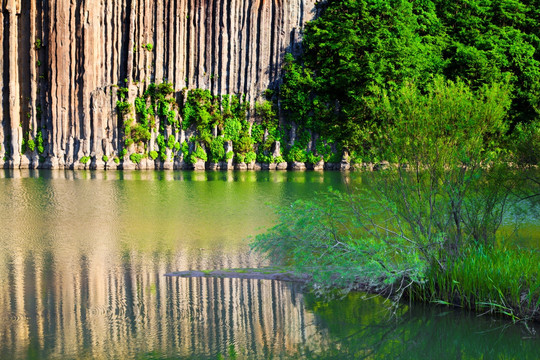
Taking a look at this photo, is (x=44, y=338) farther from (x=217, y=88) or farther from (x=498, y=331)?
(x=217, y=88)

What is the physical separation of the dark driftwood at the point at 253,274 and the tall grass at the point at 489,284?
2.44m

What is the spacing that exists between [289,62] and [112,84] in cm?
1472

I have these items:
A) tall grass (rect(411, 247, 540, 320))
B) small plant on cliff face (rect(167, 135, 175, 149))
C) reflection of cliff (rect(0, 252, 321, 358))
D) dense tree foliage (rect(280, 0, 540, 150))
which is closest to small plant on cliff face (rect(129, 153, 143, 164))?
small plant on cliff face (rect(167, 135, 175, 149))

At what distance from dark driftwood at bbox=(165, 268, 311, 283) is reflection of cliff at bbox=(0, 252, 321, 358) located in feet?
1.02

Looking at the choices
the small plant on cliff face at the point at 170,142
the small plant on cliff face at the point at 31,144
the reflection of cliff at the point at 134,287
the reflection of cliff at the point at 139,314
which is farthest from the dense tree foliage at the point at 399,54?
the reflection of cliff at the point at 139,314

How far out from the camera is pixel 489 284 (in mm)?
9781

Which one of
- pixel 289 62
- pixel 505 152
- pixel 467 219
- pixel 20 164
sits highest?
pixel 289 62

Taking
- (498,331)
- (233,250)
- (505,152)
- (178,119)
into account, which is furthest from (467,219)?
(178,119)

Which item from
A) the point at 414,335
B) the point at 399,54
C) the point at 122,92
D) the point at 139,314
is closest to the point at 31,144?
the point at 122,92

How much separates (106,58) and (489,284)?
48392mm

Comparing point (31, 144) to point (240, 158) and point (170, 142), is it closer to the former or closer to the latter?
point (170, 142)

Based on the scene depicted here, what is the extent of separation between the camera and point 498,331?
9445mm

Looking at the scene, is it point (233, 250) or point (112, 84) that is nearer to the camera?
point (233, 250)

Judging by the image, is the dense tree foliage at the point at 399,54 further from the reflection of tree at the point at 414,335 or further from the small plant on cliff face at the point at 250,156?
the reflection of tree at the point at 414,335
